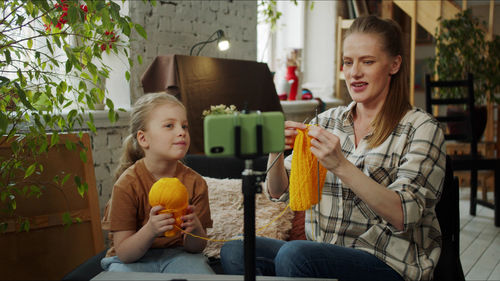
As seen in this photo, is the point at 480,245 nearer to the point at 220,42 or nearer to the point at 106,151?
the point at 220,42

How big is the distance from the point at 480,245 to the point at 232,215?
218 cm

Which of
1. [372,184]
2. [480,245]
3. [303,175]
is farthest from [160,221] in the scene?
[480,245]

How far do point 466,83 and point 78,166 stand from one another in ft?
10.7

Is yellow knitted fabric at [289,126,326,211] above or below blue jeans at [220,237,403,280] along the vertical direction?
above

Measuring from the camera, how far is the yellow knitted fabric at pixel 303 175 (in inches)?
55.1

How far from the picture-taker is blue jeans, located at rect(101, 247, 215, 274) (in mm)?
1481

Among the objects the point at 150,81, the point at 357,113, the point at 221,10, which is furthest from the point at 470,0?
the point at 357,113

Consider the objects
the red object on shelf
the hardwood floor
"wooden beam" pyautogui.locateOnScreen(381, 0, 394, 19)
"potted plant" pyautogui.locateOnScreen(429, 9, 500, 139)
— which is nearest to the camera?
the hardwood floor

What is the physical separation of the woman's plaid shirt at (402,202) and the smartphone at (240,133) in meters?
0.62

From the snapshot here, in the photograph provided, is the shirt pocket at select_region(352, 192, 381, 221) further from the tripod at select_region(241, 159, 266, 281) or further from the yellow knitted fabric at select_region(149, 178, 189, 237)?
the tripod at select_region(241, 159, 266, 281)

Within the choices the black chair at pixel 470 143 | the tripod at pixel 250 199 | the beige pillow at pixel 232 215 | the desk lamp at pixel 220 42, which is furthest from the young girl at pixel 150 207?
the black chair at pixel 470 143

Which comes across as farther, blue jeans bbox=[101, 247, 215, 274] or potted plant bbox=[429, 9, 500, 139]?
potted plant bbox=[429, 9, 500, 139]

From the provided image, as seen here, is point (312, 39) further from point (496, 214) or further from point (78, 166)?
point (78, 166)

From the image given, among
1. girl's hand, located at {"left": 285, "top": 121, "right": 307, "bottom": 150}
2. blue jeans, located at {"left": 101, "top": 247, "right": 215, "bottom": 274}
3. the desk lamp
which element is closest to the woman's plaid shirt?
girl's hand, located at {"left": 285, "top": 121, "right": 307, "bottom": 150}
